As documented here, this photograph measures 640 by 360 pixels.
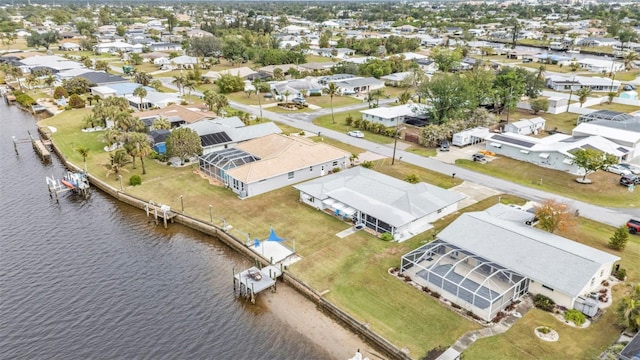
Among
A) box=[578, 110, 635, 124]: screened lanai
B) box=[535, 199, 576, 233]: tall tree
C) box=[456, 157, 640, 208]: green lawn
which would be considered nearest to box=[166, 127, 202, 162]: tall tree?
box=[456, 157, 640, 208]: green lawn

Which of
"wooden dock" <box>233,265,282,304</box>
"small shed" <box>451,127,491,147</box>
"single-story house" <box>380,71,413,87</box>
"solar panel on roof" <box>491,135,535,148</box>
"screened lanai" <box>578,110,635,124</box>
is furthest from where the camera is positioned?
"single-story house" <box>380,71,413,87</box>

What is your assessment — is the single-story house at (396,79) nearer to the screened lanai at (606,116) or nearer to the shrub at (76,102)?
the screened lanai at (606,116)

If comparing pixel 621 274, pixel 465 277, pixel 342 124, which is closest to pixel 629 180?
pixel 621 274

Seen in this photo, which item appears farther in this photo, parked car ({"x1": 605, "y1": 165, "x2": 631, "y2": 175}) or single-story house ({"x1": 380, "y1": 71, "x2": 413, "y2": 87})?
single-story house ({"x1": 380, "y1": 71, "x2": 413, "y2": 87})

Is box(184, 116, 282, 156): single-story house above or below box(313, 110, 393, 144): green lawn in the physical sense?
above

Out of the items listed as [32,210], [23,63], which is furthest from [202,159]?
[23,63]

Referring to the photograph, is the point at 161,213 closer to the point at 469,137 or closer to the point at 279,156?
the point at 279,156

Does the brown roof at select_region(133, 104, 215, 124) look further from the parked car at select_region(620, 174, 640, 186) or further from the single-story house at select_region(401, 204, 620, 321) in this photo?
the parked car at select_region(620, 174, 640, 186)

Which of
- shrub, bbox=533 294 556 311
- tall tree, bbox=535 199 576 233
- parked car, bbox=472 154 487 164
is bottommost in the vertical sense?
shrub, bbox=533 294 556 311
